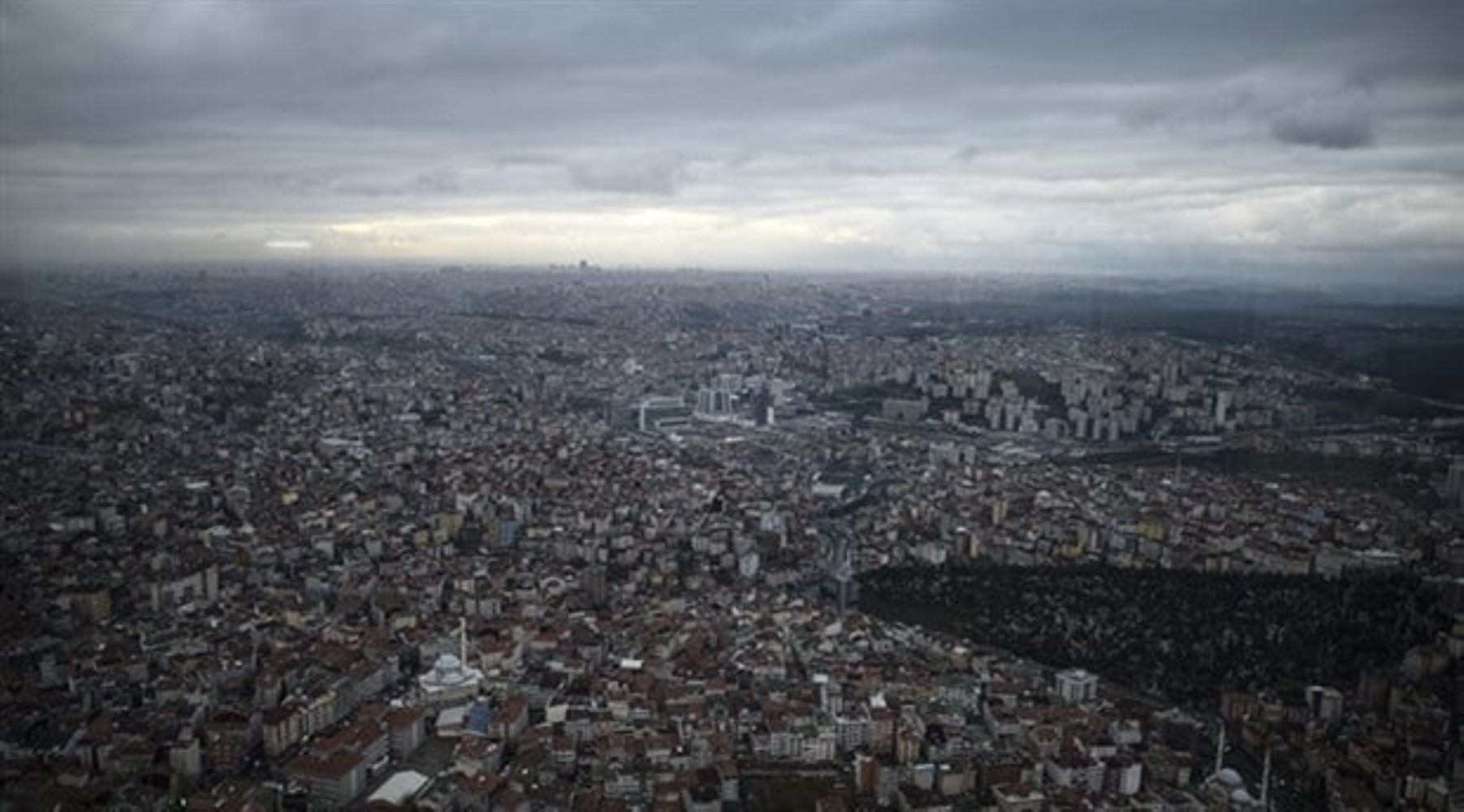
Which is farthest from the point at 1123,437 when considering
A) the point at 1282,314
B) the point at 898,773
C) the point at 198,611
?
the point at 198,611

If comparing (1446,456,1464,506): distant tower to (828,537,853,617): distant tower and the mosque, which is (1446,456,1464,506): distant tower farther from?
the mosque

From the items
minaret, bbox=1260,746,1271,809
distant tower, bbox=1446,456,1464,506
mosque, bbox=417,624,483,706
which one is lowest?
minaret, bbox=1260,746,1271,809

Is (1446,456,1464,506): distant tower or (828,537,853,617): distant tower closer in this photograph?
(1446,456,1464,506): distant tower

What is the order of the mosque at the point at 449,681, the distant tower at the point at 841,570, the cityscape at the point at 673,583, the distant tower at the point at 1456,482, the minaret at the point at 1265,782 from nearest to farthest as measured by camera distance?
1. the minaret at the point at 1265,782
2. the cityscape at the point at 673,583
3. the mosque at the point at 449,681
4. the distant tower at the point at 1456,482
5. the distant tower at the point at 841,570

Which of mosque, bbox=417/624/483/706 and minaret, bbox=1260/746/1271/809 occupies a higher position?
mosque, bbox=417/624/483/706

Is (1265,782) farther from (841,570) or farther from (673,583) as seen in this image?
(673,583)

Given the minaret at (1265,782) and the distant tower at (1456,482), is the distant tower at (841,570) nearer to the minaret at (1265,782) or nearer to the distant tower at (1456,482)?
the minaret at (1265,782)

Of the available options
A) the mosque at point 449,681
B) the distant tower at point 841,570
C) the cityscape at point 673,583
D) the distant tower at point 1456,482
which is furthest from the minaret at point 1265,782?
the mosque at point 449,681

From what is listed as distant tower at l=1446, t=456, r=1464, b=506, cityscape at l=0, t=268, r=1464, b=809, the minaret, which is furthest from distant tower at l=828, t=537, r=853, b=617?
distant tower at l=1446, t=456, r=1464, b=506

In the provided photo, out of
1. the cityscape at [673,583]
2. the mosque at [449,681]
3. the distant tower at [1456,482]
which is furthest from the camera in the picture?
the distant tower at [1456,482]

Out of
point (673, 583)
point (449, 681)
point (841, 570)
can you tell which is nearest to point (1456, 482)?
point (841, 570)

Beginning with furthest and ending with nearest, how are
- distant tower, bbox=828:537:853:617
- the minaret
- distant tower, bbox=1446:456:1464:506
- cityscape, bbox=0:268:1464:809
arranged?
distant tower, bbox=828:537:853:617
distant tower, bbox=1446:456:1464:506
cityscape, bbox=0:268:1464:809
the minaret
